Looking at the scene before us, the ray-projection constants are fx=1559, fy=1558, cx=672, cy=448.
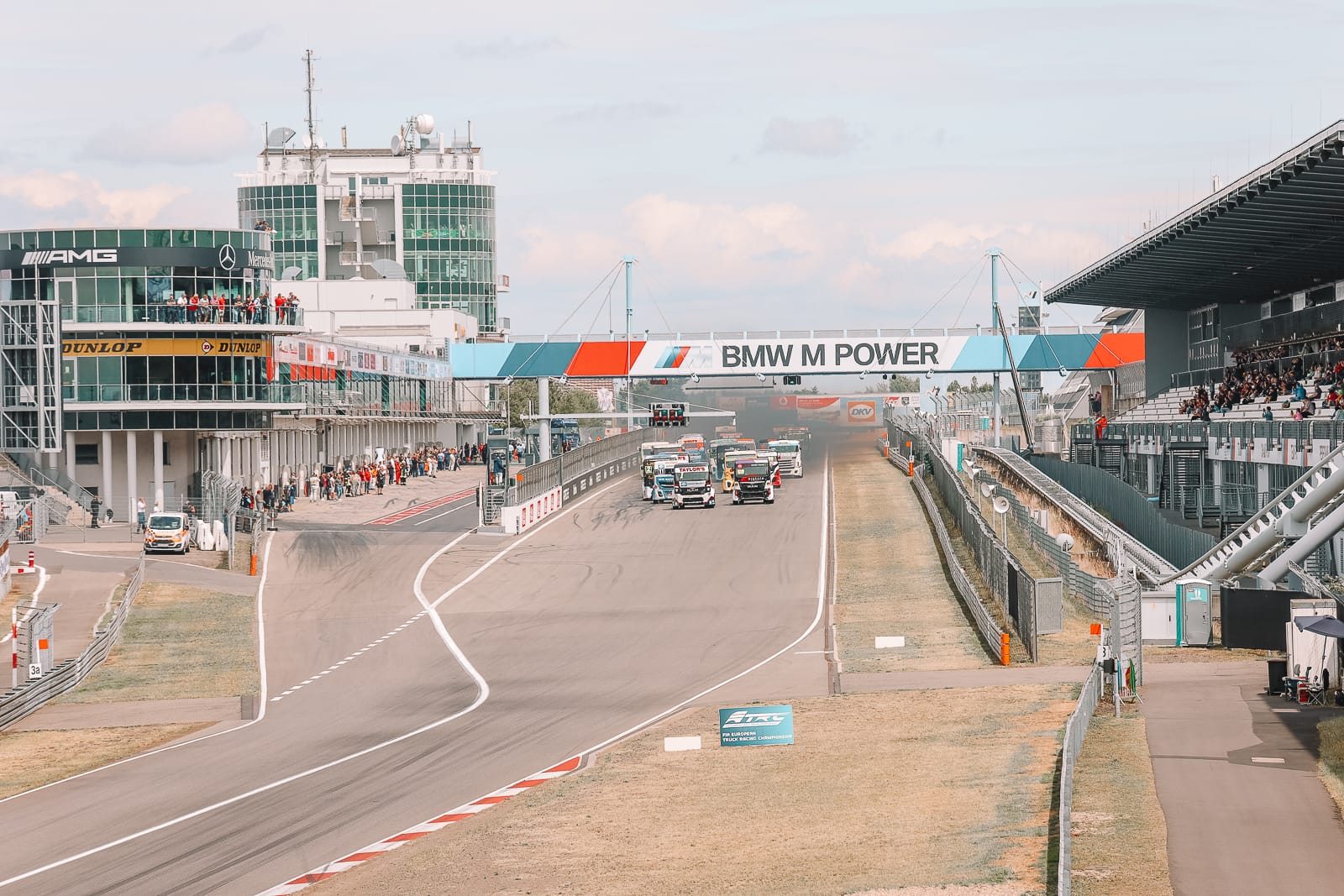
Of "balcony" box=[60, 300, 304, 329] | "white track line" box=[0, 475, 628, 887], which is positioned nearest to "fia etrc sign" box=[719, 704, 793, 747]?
"white track line" box=[0, 475, 628, 887]

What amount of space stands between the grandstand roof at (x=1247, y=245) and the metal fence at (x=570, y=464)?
2617 centimetres

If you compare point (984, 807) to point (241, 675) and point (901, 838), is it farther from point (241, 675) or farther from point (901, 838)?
point (241, 675)

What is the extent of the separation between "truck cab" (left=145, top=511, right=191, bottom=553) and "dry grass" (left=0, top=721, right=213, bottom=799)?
83.2ft

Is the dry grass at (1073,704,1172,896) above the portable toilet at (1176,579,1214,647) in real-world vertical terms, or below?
below

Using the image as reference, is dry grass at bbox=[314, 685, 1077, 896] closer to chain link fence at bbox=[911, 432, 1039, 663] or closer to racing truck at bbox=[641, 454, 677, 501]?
chain link fence at bbox=[911, 432, 1039, 663]

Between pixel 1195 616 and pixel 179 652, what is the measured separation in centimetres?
2543

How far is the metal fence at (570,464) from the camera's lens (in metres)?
65.7

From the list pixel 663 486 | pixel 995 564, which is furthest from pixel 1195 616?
pixel 663 486

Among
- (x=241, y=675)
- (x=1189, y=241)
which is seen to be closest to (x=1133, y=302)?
(x=1189, y=241)

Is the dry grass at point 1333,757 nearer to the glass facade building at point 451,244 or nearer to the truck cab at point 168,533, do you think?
the truck cab at point 168,533

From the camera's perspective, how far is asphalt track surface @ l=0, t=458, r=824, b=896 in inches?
851

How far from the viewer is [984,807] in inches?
813

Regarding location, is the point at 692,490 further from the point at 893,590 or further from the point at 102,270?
the point at 102,270

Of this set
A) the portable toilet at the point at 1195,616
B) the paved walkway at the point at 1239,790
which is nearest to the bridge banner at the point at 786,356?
the portable toilet at the point at 1195,616
